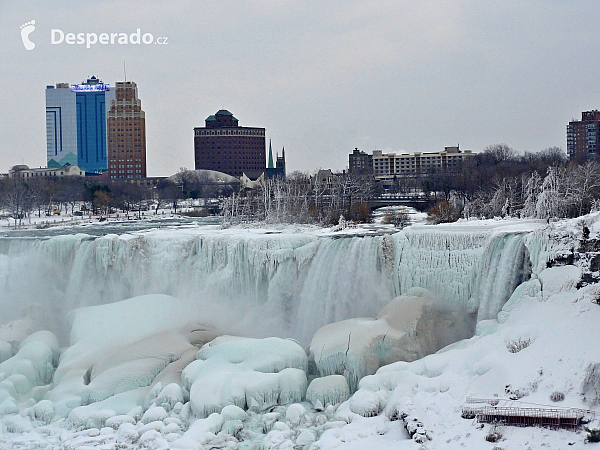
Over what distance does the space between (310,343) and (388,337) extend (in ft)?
8.49

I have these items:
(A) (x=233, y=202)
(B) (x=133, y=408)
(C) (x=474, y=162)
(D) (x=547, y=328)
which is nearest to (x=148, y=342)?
(B) (x=133, y=408)

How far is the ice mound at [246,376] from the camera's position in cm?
1769

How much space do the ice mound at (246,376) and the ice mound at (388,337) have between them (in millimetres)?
920

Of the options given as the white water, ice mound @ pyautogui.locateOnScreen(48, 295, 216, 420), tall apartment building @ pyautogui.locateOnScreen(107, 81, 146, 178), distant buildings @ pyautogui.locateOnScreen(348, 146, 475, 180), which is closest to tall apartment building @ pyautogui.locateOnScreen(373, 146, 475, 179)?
distant buildings @ pyautogui.locateOnScreen(348, 146, 475, 180)

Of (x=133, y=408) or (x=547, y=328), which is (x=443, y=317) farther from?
(x=133, y=408)

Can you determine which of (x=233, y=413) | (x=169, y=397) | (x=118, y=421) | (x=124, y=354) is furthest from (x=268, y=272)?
(x=118, y=421)

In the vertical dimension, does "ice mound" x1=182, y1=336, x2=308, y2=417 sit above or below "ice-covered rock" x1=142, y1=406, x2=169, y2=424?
above

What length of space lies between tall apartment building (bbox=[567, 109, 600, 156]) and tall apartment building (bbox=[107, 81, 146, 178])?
2877 inches

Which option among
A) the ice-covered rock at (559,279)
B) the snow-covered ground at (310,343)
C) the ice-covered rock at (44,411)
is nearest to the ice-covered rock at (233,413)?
the snow-covered ground at (310,343)

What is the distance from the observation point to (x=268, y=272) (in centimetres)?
2592

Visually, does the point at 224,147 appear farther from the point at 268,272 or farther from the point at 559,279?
the point at 559,279

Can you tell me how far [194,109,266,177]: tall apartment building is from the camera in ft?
480

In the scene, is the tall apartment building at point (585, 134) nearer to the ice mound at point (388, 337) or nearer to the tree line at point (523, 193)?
the tree line at point (523, 193)

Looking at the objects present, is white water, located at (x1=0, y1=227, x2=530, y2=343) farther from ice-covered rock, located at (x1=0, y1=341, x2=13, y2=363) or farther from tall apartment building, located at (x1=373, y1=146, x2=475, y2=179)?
tall apartment building, located at (x1=373, y1=146, x2=475, y2=179)
